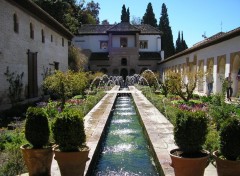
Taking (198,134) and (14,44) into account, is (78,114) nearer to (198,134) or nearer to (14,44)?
(198,134)

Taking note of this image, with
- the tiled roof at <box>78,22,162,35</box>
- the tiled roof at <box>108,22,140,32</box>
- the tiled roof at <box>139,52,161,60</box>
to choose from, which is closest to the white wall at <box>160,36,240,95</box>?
the tiled roof at <box>139,52,161,60</box>

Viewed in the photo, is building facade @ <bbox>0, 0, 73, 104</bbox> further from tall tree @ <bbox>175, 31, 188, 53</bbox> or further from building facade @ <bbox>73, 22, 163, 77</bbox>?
tall tree @ <bbox>175, 31, 188, 53</bbox>

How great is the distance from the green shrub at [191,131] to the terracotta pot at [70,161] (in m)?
1.39

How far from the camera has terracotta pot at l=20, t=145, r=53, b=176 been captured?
495 cm

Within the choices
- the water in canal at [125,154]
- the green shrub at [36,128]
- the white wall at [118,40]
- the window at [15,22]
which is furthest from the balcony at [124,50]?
the green shrub at [36,128]

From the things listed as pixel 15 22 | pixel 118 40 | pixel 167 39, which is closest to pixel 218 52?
pixel 15 22

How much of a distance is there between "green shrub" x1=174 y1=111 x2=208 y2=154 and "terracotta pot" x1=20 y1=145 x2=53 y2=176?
191cm

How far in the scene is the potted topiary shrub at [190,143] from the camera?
4598mm

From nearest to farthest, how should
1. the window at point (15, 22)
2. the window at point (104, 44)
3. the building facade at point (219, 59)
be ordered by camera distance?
1. the window at point (15, 22)
2. the building facade at point (219, 59)
3. the window at point (104, 44)

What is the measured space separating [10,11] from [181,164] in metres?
12.6

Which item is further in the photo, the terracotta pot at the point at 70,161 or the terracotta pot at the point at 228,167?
the terracotta pot at the point at 70,161

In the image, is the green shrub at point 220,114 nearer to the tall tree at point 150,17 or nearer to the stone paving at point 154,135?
the stone paving at point 154,135

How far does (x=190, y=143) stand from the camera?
15.4 feet

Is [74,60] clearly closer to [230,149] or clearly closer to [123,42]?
[123,42]
